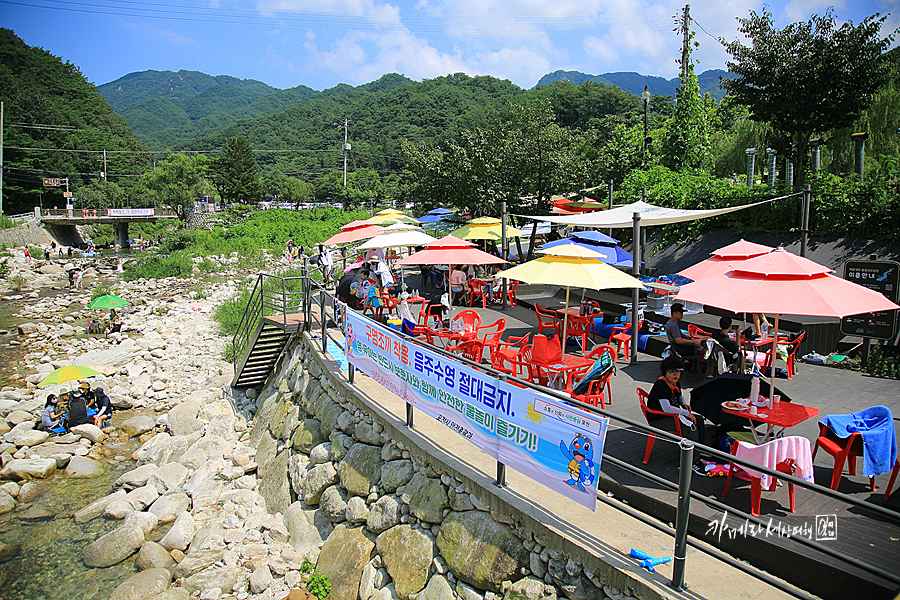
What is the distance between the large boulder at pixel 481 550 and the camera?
15.3ft

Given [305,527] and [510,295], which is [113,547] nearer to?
[305,527]

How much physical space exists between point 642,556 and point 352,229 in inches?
583

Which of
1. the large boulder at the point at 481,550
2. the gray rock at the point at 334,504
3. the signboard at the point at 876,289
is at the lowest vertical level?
the gray rock at the point at 334,504

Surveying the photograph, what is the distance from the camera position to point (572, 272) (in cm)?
740

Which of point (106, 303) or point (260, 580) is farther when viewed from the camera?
point (106, 303)

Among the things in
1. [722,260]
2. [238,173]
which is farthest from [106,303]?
[238,173]

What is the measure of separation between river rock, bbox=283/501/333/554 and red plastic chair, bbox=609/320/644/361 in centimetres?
542

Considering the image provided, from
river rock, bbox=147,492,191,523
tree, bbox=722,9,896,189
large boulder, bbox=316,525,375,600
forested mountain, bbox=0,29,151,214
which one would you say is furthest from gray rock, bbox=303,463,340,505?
forested mountain, bbox=0,29,151,214

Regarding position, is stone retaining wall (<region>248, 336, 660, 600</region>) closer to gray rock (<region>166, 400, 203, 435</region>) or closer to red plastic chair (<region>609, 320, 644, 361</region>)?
gray rock (<region>166, 400, 203, 435</region>)

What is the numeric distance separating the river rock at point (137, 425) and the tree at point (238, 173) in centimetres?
7531

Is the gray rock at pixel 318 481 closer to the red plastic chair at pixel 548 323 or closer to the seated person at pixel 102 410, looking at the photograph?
the red plastic chair at pixel 548 323

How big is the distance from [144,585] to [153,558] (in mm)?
604

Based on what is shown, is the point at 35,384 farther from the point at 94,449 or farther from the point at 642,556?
the point at 642,556

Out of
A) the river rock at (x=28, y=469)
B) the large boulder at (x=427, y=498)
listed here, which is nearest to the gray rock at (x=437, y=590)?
the large boulder at (x=427, y=498)
